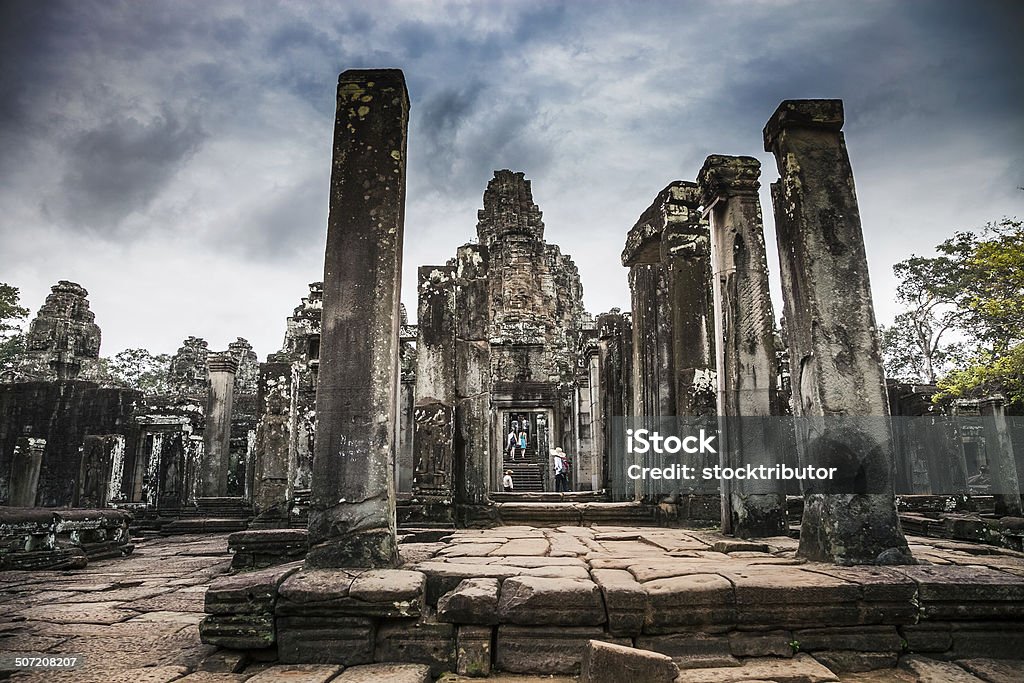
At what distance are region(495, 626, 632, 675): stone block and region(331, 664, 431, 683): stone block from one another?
1.32ft

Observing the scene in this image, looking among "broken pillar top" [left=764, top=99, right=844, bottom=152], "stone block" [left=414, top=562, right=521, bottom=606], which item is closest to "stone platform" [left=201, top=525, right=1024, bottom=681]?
"stone block" [left=414, top=562, right=521, bottom=606]

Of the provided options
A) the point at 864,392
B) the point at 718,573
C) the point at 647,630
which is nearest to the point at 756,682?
the point at 647,630

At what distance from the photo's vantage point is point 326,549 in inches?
145

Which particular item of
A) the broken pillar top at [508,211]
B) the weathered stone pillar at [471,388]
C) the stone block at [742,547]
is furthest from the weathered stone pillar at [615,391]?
the broken pillar top at [508,211]

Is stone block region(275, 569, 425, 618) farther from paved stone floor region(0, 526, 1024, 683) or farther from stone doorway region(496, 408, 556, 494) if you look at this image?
stone doorway region(496, 408, 556, 494)

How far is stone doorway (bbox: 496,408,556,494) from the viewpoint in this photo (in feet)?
63.0

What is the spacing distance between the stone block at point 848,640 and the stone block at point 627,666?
104cm

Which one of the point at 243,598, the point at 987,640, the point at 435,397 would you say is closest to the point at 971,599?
the point at 987,640

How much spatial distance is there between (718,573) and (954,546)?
9.23 ft

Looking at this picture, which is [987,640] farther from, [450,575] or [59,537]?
[59,537]

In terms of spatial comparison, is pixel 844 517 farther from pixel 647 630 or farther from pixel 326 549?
pixel 326 549

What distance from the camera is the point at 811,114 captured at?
455 cm

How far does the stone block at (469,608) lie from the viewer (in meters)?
3.14

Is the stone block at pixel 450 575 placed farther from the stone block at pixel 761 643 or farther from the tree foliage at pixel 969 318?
the tree foliage at pixel 969 318
